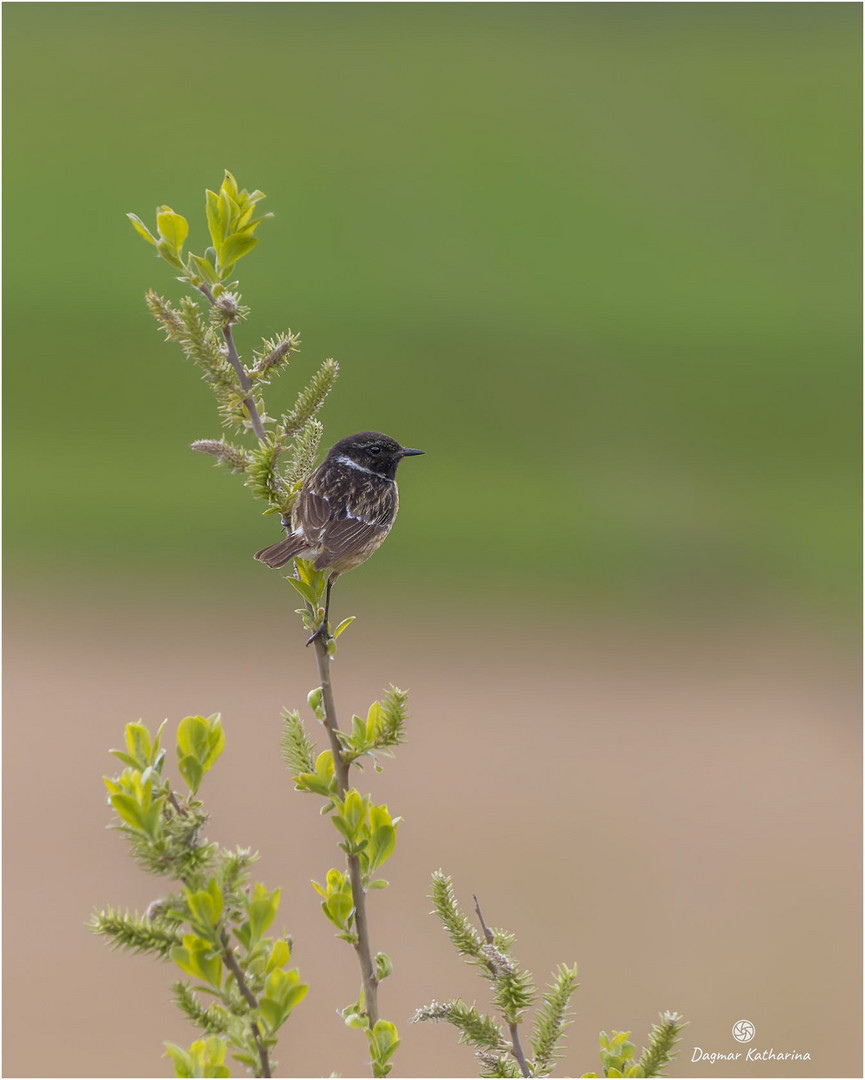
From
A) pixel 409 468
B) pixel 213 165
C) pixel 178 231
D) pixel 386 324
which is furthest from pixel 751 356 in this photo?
pixel 178 231

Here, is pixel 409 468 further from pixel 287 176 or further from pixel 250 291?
pixel 287 176

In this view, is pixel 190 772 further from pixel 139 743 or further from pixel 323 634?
pixel 323 634

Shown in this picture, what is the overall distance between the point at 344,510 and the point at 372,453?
0.67 metres

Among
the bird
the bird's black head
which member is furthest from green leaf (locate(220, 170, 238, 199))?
the bird's black head

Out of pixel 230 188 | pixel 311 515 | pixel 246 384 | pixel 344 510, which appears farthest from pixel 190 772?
pixel 344 510

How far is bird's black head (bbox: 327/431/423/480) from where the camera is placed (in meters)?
4.52

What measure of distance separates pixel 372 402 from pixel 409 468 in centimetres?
425

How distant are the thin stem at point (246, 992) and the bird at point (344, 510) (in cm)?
80

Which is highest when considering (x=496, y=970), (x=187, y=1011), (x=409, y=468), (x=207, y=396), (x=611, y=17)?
(x=611, y=17)

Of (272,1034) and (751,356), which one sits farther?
(751,356)

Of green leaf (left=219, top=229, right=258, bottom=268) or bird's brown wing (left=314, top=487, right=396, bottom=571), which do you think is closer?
green leaf (left=219, top=229, right=258, bottom=268)

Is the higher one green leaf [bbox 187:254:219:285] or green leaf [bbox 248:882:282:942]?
green leaf [bbox 187:254:219:285]

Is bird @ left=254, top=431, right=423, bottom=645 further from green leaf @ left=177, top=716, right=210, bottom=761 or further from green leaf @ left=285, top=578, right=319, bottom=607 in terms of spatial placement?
green leaf @ left=177, top=716, right=210, bottom=761

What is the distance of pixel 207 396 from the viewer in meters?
21.2
